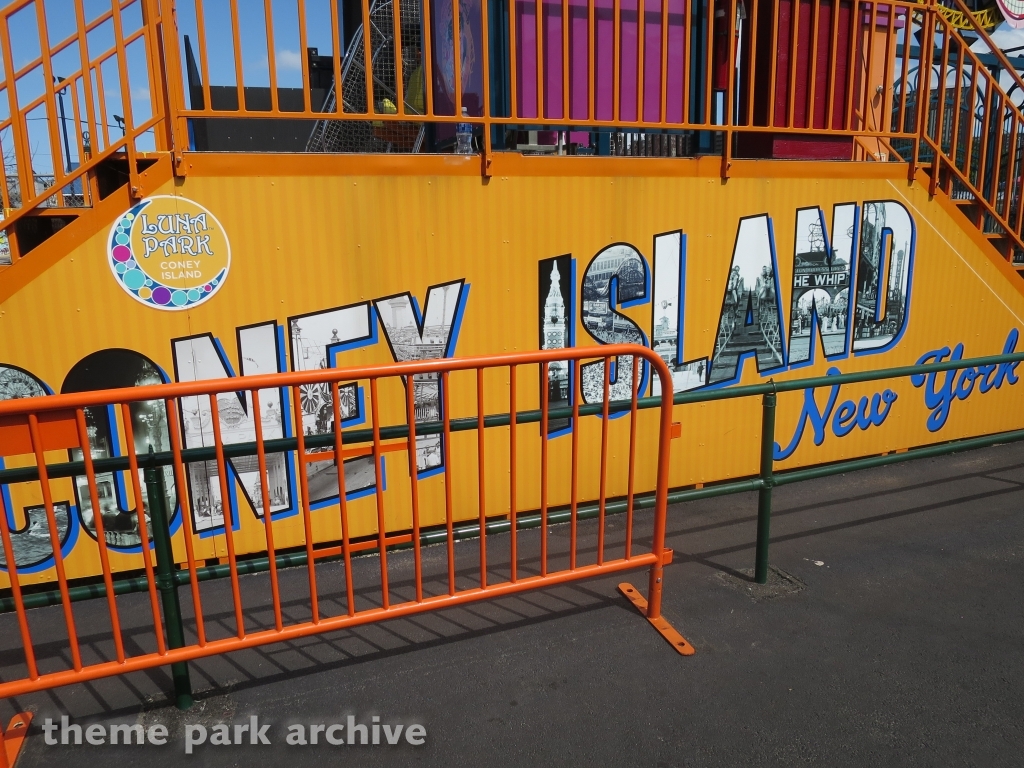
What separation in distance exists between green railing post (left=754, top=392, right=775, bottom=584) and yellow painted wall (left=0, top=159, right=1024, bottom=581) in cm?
132

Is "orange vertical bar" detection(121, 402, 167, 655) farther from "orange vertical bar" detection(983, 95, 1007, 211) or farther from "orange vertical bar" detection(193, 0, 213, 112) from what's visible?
"orange vertical bar" detection(983, 95, 1007, 211)

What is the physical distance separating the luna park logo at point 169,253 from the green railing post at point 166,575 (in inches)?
58.0

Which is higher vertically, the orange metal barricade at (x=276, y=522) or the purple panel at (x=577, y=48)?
the purple panel at (x=577, y=48)

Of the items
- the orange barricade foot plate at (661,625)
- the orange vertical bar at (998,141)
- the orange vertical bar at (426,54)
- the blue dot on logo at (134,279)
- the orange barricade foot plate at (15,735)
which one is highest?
the orange vertical bar at (426,54)

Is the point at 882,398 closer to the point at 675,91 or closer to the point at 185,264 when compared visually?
the point at 675,91

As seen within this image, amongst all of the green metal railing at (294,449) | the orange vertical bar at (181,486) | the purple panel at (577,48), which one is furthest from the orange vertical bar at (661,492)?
the purple panel at (577,48)

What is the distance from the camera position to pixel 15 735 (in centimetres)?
286

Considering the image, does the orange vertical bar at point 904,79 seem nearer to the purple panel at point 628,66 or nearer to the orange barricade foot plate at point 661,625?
the purple panel at point 628,66

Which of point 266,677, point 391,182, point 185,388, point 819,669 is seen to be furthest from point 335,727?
point 391,182

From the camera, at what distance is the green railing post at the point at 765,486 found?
362cm

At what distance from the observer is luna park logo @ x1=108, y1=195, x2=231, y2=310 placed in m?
3.88

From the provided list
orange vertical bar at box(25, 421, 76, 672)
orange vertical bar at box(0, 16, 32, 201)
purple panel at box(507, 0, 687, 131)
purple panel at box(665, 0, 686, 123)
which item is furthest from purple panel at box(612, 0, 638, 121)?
orange vertical bar at box(25, 421, 76, 672)

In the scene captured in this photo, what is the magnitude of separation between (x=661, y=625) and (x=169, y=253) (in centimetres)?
331

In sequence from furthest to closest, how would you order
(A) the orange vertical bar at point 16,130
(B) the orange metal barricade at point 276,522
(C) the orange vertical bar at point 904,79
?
(C) the orange vertical bar at point 904,79 → (A) the orange vertical bar at point 16,130 → (B) the orange metal barricade at point 276,522
